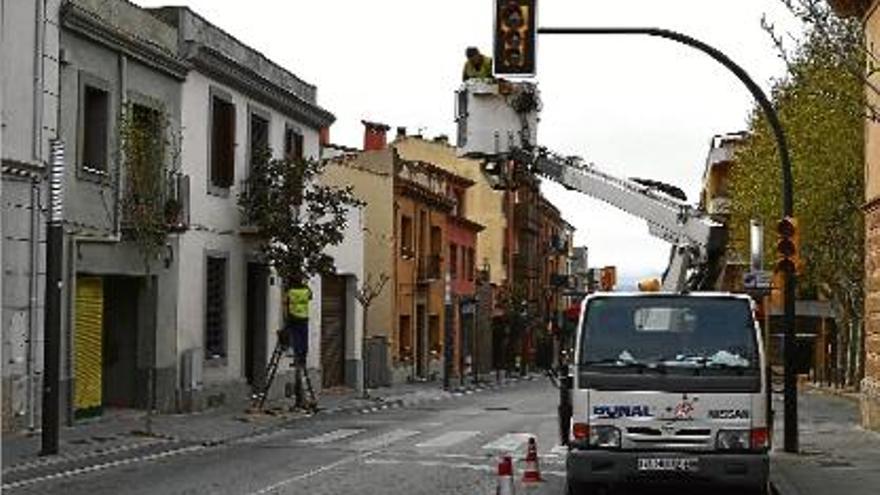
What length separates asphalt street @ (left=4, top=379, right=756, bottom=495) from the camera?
15258mm

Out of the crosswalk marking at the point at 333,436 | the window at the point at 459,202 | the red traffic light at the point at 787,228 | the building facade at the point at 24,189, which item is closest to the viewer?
the red traffic light at the point at 787,228

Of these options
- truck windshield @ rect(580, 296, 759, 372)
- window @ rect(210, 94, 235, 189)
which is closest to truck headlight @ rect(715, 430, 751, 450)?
truck windshield @ rect(580, 296, 759, 372)

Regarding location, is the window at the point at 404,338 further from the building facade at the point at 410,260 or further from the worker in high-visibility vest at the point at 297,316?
the worker in high-visibility vest at the point at 297,316

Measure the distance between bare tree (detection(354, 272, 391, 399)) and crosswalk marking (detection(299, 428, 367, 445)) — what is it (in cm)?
1132

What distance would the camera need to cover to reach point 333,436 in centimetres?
2289

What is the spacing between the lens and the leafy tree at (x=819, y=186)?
1321 inches

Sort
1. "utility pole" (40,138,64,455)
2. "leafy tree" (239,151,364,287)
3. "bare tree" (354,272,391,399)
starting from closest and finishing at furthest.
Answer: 1. "utility pole" (40,138,64,455)
2. "leafy tree" (239,151,364,287)
3. "bare tree" (354,272,391,399)

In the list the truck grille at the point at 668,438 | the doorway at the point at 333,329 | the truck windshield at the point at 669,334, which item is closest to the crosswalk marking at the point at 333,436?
the truck windshield at the point at 669,334

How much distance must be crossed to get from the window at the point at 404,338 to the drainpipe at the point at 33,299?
28.9m

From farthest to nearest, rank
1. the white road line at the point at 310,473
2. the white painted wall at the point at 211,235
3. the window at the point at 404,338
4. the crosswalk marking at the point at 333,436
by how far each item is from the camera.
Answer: the window at the point at 404,338 → the white painted wall at the point at 211,235 → the crosswalk marking at the point at 333,436 → the white road line at the point at 310,473

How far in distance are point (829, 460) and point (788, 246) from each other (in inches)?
112

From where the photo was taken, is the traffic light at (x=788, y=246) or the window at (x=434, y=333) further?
the window at (x=434, y=333)

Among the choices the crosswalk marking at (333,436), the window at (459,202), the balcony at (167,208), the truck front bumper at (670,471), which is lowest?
the crosswalk marking at (333,436)

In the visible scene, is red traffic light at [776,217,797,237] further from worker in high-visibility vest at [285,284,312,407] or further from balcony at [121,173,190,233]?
worker in high-visibility vest at [285,284,312,407]
